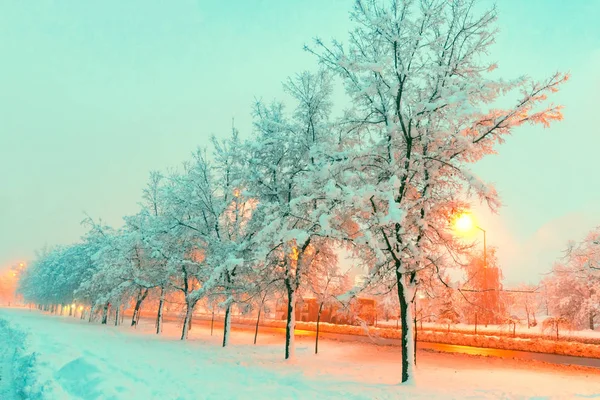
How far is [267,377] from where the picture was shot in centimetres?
1278

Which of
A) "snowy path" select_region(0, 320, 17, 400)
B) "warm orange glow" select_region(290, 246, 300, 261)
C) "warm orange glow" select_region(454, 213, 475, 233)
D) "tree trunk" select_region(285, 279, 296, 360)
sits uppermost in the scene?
"warm orange glow" select_region(454, 213, 475, 233)

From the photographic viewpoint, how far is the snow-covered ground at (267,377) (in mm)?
9438

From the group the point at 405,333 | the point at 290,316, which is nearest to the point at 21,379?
the point at 290,316

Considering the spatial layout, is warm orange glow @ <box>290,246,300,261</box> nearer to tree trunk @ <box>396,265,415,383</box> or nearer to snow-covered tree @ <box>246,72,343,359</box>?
snow-covered tree @ <box>246,72,343,359</box>

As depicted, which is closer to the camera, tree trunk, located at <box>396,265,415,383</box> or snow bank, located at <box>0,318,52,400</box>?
snow bank, located at <box>0,318,52,400</box>

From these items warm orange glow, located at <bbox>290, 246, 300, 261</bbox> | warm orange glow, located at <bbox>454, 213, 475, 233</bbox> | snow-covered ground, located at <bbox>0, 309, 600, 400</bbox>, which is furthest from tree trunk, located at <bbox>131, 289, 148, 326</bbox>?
warm orange glow, located at <bbox>454, 213, 475, 233</bbox>

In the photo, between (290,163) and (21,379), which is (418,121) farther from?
(21,379)

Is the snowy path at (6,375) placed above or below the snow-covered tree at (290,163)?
below

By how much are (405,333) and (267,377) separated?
173 inches

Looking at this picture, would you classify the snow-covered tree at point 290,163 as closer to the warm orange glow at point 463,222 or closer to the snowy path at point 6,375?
the warm orange glow at point 463,222

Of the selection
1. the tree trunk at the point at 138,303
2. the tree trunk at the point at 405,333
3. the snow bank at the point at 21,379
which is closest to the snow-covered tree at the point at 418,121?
the tree trunk at the point at 405,333

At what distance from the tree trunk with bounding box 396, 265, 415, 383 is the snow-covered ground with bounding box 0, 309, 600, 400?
1.66ft

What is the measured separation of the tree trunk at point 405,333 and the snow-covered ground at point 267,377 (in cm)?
51

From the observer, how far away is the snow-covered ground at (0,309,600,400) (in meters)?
9.44
